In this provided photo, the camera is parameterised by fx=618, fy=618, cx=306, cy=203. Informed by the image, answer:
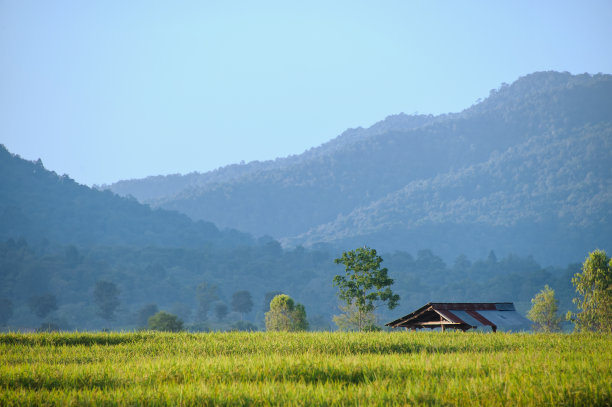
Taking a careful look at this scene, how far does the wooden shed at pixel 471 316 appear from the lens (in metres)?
35.8

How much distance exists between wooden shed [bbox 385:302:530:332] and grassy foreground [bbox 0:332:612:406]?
10.2 m

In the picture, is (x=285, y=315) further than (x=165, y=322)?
No

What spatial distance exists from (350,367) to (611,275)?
59923 millimetres

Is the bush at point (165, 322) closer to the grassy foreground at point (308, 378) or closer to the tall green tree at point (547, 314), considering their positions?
the tall green tree at point (547, 314)

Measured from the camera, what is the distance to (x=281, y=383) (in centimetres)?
1659

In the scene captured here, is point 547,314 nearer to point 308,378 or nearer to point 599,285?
point 599,285

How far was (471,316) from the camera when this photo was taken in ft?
121

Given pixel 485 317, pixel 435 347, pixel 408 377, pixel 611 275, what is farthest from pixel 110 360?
pixel 611 275

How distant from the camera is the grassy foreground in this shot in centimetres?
1414

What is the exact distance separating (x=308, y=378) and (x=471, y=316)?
853 inches

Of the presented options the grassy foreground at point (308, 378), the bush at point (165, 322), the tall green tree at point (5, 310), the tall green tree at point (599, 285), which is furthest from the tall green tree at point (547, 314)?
the tall green tree at point (5, 310)

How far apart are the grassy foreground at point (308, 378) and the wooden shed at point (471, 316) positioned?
10169 millimetres

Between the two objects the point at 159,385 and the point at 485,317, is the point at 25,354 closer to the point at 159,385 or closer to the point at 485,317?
the point at 159,385

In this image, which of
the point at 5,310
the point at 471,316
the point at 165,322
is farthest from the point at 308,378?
the point at 5,310
